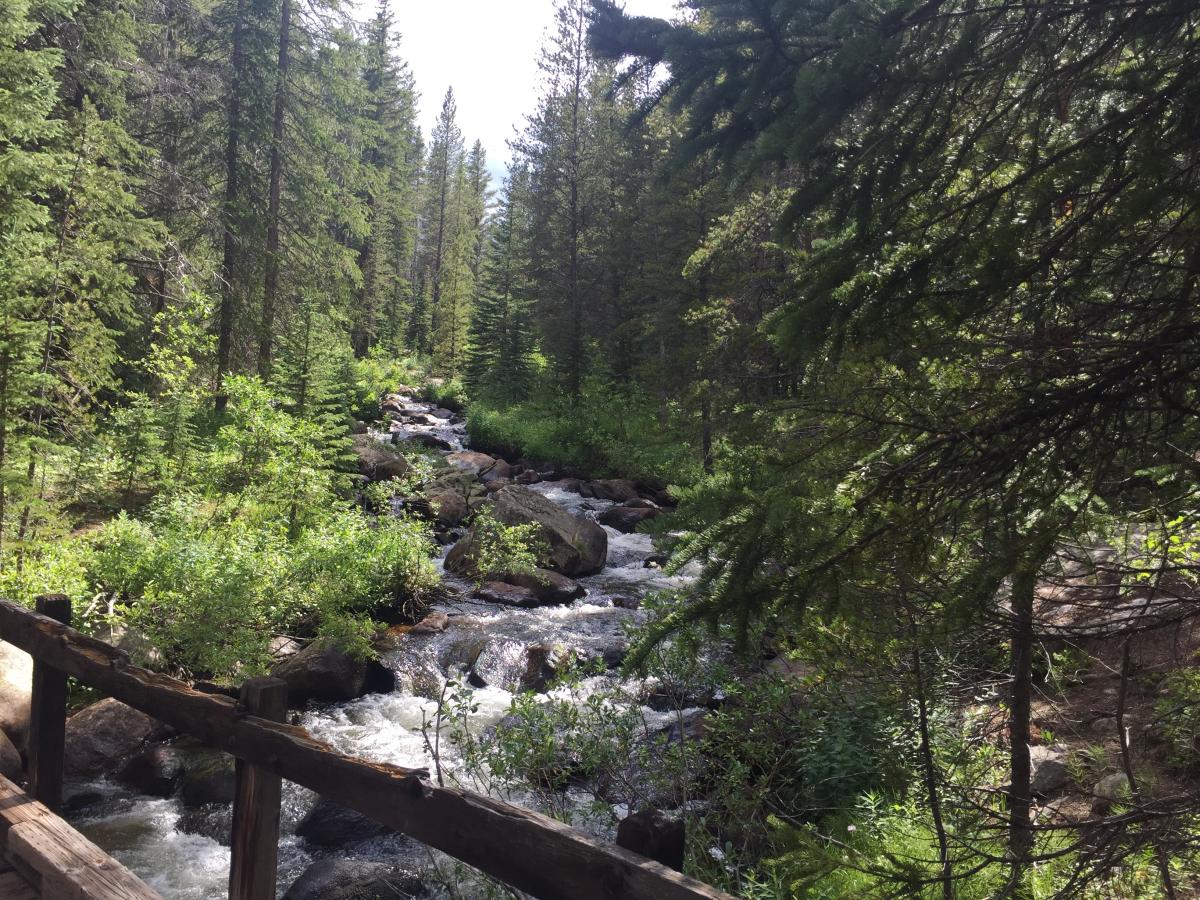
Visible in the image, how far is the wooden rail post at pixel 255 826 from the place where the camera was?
123 inches

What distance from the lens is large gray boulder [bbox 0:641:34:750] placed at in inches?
283

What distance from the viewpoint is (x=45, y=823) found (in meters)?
3.60

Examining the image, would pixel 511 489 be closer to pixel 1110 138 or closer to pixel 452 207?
pixel 1110 138

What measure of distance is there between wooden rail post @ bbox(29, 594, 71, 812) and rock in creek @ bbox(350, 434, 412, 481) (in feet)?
45.3

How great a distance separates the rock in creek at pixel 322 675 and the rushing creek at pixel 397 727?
0.18 meters

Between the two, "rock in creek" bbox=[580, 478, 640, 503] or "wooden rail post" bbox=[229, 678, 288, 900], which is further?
"rock in creek" bbox=[580, 478, 640, 503]

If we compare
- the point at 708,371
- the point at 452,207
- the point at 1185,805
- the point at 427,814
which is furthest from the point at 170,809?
the point at 452,207

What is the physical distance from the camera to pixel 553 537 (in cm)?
1452

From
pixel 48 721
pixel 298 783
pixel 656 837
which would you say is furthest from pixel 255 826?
pixel 48 721

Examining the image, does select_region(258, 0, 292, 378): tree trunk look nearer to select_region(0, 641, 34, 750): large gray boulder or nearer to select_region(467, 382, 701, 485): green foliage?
select_region(467, 382, 701, 485): green foliage

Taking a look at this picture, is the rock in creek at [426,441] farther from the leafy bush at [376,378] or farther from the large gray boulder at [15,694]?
the large gray boulder at [15,694]

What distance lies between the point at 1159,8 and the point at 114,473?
1348 cm

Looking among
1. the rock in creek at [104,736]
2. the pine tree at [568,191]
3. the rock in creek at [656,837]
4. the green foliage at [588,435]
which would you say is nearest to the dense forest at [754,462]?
the rock in creek at [656,837]

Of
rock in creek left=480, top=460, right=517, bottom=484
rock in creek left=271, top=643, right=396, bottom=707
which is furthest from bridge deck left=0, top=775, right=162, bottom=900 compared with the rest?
rock in creek left=480, top=460, right=517, bottom=484
